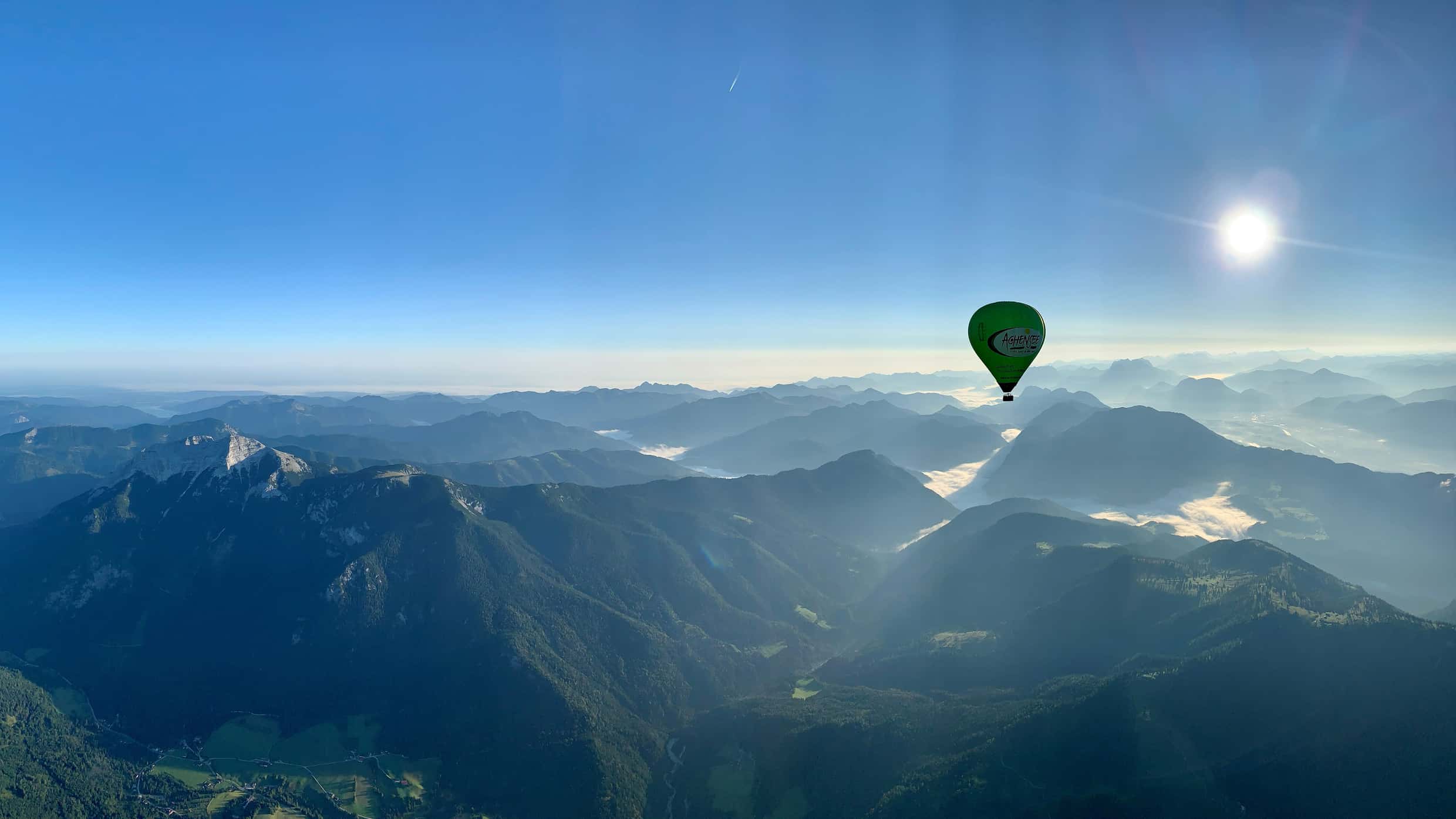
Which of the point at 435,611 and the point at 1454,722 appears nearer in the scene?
the point at 1454,722

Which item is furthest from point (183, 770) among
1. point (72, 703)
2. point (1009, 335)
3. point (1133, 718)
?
point (1133, 718)

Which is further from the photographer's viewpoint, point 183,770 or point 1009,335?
point 183,770

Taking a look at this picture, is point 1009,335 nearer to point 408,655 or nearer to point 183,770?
point 408,655

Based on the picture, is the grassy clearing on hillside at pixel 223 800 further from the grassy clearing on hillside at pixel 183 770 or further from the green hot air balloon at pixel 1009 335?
the green hot air balloon at pixel 1009 335

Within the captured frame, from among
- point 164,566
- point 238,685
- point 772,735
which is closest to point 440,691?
point 238,685

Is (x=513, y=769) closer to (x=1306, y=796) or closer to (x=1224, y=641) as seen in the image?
(x=1306, y=796)

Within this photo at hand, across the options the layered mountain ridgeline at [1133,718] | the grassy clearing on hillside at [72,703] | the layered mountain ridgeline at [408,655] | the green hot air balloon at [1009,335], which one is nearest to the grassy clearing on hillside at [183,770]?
the layered mountain ridgeline at [408,655]

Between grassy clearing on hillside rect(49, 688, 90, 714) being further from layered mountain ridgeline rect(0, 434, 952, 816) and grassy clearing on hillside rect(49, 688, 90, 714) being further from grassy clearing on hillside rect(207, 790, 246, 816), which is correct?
grassy clearing on hillside rect(207, 790, 246, 816)
